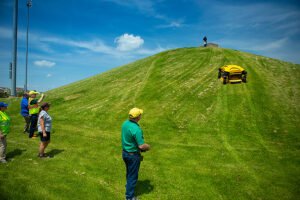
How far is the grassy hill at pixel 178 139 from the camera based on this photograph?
9.12 meters

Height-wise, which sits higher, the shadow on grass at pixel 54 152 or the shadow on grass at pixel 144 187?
the shadow on grass at pixel 54 152

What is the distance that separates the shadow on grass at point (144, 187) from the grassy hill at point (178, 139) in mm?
23

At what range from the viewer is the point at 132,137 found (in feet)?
23.7

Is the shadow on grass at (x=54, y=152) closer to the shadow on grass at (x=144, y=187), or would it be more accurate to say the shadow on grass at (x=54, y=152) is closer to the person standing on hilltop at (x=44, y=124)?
the person standing on hilltop at (x=44, y=124)

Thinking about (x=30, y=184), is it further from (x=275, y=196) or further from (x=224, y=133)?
(x=224, y=133)

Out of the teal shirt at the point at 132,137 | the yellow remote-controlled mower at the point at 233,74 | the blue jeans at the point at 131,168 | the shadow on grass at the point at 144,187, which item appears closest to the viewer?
the teal shirt at the point at 132,137

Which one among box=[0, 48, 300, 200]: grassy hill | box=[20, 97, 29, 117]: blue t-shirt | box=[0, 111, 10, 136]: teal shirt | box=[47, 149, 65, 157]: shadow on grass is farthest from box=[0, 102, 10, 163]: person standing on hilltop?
box=[20, 97, 29, 117]: blue t-shirt

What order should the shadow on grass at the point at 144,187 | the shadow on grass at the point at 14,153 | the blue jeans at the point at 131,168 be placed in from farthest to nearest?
the shadow on grass at the point at 14,153 → the shadow on grass at the point at 144,187 → the blue jeans at the point at 131,168

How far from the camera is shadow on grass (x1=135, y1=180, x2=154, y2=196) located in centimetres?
871

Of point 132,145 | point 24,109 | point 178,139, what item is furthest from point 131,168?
point 24,109

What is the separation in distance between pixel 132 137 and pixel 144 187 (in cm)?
306

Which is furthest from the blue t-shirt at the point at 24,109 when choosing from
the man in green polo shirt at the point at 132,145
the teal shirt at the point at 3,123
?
the man in green polo shirt at the point at 132,145

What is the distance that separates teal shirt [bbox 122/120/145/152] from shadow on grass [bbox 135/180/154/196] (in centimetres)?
237

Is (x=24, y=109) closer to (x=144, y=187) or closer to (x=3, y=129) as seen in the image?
(x=3, y=129)
